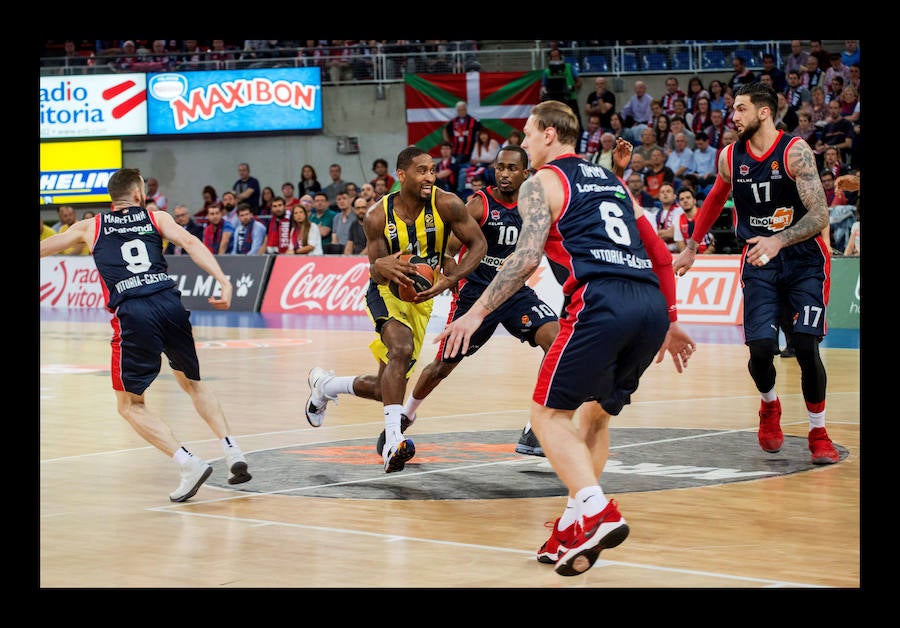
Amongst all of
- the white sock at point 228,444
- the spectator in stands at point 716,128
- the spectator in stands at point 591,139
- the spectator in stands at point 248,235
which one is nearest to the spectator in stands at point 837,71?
the spectator in stands at point 716,128

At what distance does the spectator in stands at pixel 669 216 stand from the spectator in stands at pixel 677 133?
9.72 feet

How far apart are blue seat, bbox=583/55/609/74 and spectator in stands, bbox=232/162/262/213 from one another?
7404mm

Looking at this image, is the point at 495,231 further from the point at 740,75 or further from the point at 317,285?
the point at 740,75

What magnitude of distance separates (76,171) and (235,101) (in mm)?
4917

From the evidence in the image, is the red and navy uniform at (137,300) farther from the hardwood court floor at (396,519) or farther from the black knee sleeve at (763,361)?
the black knee sleeve at (763,361)

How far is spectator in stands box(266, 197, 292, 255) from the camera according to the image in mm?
24000

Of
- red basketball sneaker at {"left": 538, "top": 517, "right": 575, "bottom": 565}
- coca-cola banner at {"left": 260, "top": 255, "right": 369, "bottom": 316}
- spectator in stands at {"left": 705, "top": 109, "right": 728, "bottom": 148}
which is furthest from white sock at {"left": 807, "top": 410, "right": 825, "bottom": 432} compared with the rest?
spectator in stands at {"left": 705, "top": 109, "right": 728, "bottom": 148}

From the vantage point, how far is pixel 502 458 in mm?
9141

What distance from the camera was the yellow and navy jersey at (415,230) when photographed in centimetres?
898

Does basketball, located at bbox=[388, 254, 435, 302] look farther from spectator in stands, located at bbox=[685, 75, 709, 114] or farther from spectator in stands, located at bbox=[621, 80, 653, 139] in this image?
spectator in stands, located at bbox=[621, 80, 653, 139]

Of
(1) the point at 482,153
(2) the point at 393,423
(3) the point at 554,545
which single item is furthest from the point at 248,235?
(3) the point at 554,545

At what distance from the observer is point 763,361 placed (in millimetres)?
9000
